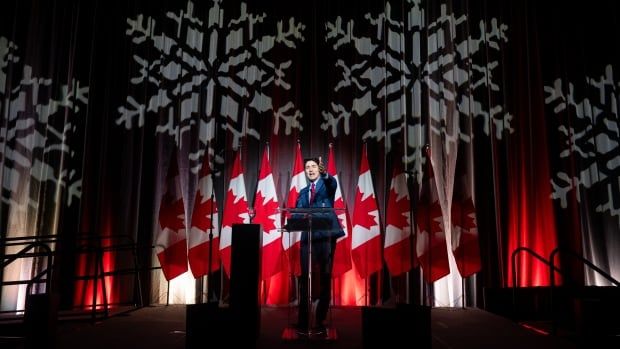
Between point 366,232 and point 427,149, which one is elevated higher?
point 427,149

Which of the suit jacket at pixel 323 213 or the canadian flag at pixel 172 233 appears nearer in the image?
the suit jacket at pixel 323 213

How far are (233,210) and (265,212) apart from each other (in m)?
0.39

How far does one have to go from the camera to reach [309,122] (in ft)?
23.1

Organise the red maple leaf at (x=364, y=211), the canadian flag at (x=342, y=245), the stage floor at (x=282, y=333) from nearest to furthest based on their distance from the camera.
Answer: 1. the stage floor at (x=282, y=333)
2. the canadian flag at (x=342, y=245)
3. the red maple leaf at (x=364, y=211)

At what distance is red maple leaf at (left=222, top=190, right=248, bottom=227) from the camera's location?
636 centimetres

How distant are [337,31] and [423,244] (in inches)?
124

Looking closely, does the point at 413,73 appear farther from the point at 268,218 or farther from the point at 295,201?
the point at 268,218

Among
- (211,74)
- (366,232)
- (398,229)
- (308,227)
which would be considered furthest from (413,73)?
(308,227)

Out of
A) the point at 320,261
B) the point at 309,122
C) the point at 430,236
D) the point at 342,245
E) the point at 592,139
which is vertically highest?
the point at 309,122

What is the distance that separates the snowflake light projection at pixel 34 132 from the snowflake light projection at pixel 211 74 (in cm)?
80

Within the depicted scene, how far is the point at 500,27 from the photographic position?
24.0 feet

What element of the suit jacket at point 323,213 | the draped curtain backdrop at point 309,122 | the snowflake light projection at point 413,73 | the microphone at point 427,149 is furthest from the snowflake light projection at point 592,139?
the suit jacket at point 323,213

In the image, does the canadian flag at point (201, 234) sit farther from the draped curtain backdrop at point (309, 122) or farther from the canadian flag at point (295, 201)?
the canadian flag at point (295, 201)

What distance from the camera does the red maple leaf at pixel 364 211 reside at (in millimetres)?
6289
